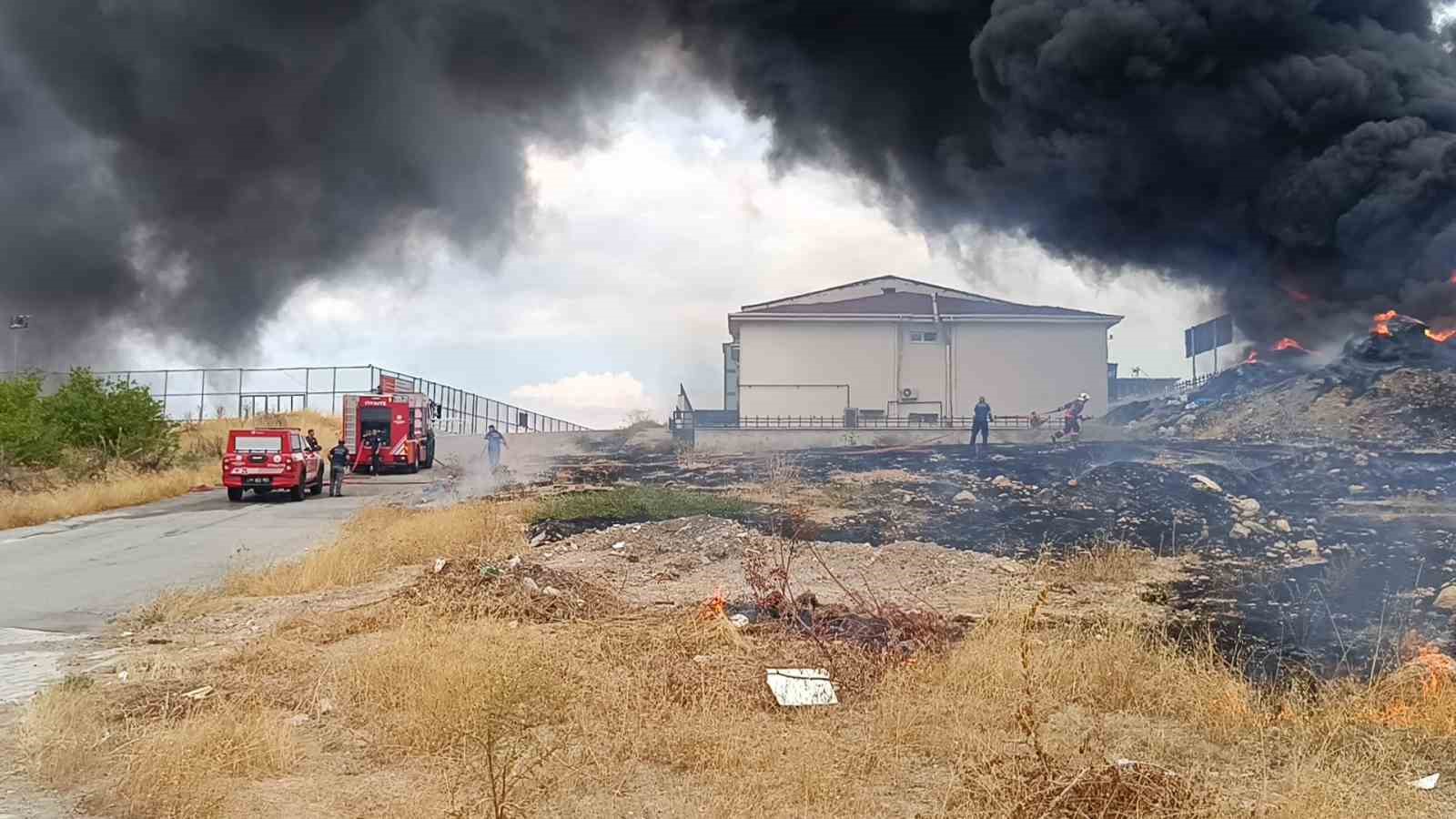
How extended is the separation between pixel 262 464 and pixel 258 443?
57cm

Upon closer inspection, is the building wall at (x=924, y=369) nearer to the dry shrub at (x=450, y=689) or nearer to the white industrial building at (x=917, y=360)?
the white industrial building at (x=917, y=360)

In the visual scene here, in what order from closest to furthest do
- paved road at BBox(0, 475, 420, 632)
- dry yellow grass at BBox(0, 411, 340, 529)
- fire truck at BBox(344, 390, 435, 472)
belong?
paved road at BBox(0, 475, 420, 632) < dry yellow grass at BBox(0, 411, 340, 529) < fire truck at BBox(344, 390, 435, 472)

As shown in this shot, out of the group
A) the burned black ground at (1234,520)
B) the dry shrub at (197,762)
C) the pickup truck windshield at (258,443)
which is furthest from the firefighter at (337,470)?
the dry shrub at (197,762)

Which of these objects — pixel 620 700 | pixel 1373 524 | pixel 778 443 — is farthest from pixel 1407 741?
pixel 778 443

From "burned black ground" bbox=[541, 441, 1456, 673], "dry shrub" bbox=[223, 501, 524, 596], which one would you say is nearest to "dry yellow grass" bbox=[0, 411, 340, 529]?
"dry shrub" bbox=[223, 501, 524, 596]

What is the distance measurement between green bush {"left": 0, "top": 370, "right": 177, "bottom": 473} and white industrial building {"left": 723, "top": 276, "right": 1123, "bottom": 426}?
62.5 ft

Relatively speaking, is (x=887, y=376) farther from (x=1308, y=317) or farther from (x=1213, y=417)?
(x=1308, y=317)

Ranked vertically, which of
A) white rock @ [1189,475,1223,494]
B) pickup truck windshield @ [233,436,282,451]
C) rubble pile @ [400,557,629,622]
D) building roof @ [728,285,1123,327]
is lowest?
rubble pile @ [400,557,629,622]

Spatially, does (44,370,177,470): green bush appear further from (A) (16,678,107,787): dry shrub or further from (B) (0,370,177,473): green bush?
(A) (16,678,107,787): dry shrub

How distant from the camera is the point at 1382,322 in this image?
19.2m

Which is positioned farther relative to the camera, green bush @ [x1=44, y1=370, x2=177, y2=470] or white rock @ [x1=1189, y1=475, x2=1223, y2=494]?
green bush @ [x1=44, y1=370, x2=177, y2=470]

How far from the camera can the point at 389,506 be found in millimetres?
19562

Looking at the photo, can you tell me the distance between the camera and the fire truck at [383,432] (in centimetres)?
3216

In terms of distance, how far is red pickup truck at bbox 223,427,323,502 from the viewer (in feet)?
78.4
